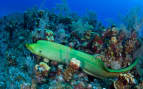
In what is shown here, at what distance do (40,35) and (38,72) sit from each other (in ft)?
3.42

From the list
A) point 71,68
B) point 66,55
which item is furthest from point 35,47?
point 71,68

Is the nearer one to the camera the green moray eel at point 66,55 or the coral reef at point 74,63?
the coral reef at point 74,63

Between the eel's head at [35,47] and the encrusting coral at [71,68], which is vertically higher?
the eel's head at [35,47]

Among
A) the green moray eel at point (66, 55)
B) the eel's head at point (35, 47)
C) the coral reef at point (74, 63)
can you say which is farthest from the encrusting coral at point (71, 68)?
the eel's head at point (35, 47)

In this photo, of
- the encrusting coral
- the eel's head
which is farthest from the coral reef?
the eel's head

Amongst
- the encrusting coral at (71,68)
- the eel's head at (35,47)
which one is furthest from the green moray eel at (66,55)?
the encrusting coral at (71,68)

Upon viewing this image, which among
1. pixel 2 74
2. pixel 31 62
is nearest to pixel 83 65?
pixel 31 62

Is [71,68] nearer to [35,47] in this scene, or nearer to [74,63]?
[74,63]

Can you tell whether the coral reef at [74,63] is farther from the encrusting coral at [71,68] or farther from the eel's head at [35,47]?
the eel's head at [35,47]

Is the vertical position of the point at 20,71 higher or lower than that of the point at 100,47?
lower

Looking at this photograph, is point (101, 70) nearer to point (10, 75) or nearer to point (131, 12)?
point (10, 75)

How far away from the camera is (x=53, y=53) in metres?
3.25

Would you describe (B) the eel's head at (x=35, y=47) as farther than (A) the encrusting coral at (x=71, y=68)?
Yes

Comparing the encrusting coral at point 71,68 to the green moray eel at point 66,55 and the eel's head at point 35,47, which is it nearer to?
the green moray eel at point 66,55
